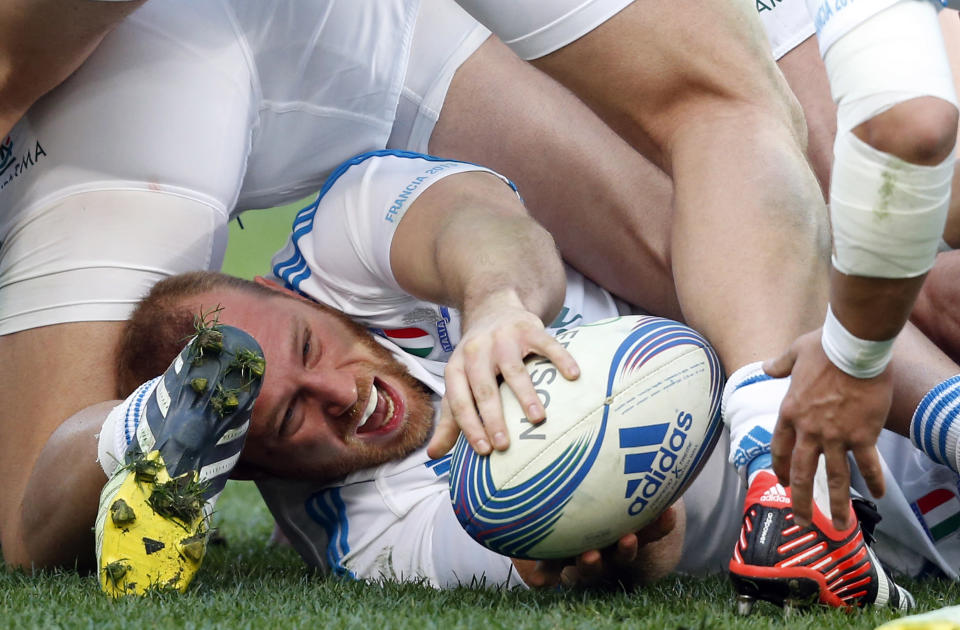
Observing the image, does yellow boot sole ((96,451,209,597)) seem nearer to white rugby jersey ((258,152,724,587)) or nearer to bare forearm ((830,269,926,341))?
white rugby jersey ((258,152,724,587))

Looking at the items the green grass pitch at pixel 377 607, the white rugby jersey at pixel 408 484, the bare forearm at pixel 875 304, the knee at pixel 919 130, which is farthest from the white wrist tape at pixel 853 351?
the white rugby jersey at pixel 408 484

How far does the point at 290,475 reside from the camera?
9.66 ft

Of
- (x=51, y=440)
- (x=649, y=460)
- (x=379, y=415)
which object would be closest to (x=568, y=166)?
(x=379, y=415)

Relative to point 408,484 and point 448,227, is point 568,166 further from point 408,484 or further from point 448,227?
point 408,484

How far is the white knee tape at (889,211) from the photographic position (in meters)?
1.39

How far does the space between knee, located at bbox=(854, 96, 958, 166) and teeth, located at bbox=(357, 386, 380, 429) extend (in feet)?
5.85

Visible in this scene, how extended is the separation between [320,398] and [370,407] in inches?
6.5

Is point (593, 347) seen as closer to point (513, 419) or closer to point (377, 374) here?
point (513, 419)

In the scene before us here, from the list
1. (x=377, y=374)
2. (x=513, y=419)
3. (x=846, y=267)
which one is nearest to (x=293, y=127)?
(x=377, y=374)

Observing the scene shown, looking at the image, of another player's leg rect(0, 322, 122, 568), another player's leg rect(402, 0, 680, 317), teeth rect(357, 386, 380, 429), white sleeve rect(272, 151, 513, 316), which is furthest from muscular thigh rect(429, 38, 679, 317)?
another player's leg rect(0, 322, 122, 568)

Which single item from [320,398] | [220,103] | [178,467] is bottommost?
[320,398]

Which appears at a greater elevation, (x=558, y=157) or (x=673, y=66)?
(x=673, y=66)

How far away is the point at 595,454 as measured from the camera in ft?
6.29

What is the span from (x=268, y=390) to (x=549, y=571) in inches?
37.8
